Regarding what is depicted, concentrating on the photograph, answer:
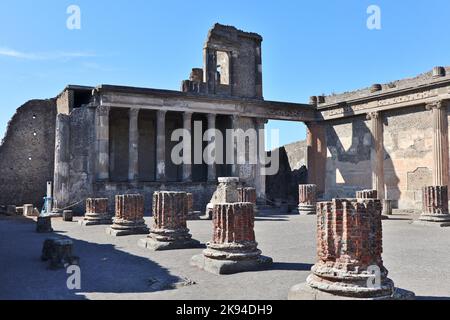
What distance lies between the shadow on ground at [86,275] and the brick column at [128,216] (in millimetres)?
2151

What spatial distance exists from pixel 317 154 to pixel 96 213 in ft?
43.7

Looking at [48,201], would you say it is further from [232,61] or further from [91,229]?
[232,61]

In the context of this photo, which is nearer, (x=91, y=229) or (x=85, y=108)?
(x=91, y=229)

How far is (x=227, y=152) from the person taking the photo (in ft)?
75.4

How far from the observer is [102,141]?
741 inches

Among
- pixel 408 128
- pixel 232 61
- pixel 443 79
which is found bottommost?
pixel 408 128

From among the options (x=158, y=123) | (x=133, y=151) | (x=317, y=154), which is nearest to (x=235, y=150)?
(x=158, y=123)

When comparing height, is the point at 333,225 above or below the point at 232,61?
below

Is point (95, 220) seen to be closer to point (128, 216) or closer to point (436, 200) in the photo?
point (128, 216)

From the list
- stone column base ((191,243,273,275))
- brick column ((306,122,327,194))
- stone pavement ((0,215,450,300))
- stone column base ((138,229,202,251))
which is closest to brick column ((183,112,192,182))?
brick column ((306,122,327,194))

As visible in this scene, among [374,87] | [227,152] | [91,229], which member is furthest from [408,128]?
[91,229]

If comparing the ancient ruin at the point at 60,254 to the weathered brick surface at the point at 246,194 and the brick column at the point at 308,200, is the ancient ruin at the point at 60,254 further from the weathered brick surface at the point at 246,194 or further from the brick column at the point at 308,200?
the brick column at the point at 308,200

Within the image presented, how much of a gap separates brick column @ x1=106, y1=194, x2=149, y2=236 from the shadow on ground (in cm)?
215
